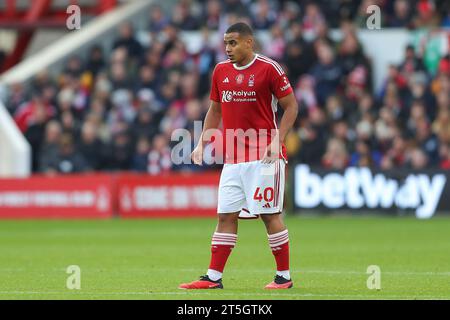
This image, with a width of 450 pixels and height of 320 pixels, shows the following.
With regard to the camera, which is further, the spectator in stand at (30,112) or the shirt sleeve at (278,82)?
the spectator in stand at (30,112)

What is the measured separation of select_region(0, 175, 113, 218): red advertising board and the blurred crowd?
1865 millimetres

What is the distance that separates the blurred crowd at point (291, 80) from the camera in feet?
88.9

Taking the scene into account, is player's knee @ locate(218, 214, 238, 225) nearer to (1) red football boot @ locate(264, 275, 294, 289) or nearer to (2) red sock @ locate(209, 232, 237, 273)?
(2) red sock @ locate(209, 232, 237, 273)

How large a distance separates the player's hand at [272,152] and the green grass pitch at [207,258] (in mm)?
1215

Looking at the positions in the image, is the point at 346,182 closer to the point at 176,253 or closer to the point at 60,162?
the point at 60,162

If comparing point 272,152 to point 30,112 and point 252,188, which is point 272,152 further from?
point 30,112

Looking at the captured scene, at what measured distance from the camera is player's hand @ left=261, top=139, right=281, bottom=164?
467 inches

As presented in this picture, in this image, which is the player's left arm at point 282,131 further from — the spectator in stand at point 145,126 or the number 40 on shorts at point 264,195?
the spectator in stand at point 145,126

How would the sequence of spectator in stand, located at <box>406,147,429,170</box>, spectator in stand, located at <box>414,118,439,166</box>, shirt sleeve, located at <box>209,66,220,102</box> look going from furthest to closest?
spectator in stand, located at <box>414,118,439,166</box>
spectator in stand, located at <box>406,147,429,170</box>
shirt sleeve, located at <box>209,66,220,102</box>

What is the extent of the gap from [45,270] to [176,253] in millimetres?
3202

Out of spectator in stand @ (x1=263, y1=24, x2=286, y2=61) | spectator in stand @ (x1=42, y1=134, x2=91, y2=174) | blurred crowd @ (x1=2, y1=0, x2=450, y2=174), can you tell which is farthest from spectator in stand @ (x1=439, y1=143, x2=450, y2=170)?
spectator in stand @ (x1=42, y1=134, x2=91, y2=174)

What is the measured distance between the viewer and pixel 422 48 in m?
28.6

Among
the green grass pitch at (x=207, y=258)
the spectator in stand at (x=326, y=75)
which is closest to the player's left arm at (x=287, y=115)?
the green grass pitch at (x=207, y=258)
